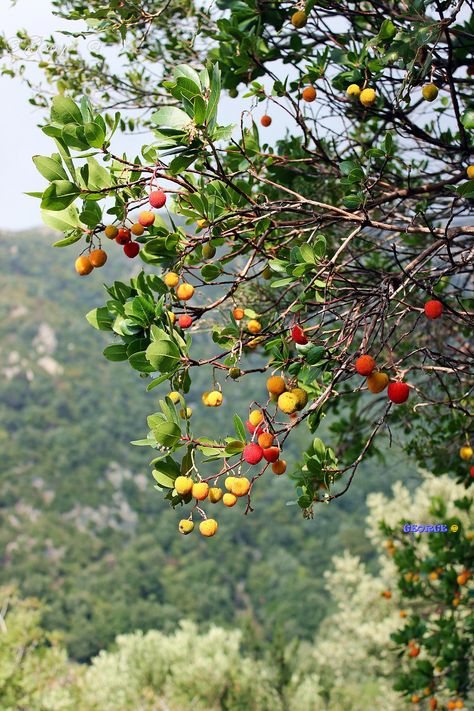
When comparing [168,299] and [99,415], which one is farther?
[99,415]

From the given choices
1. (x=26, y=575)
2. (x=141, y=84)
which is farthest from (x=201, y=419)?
(x=141, y=84)

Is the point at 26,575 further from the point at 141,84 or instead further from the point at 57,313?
the point at 141,84

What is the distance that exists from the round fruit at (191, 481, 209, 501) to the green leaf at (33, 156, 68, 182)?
1023mm

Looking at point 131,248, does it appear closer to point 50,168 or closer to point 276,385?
point 50,168

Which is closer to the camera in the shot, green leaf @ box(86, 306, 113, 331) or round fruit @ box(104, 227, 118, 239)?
round fruit @ box(104, 227, 118, 239)

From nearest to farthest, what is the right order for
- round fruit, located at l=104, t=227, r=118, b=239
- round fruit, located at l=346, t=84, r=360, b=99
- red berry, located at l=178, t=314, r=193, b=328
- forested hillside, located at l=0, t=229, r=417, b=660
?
round fruit, located at l=104, t=227, r=118, b=239 < red berry, located at l=178, t=314, r=193, b=328 < round fruit, located at l=346, t=84, r=360, b=99 < forested hillside, located at l=0, t=229, r=417, b=660

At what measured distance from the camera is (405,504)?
624 inches

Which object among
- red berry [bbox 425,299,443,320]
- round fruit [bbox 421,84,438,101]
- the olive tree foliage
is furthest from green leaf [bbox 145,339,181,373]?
round fruit [bbox 421,84,438,101]

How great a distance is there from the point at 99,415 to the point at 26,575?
33645 millimetres

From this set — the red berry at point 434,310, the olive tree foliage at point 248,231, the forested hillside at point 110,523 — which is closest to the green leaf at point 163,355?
the olive tree foliage at point 248,231

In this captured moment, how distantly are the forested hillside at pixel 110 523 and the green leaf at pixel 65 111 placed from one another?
50.8m

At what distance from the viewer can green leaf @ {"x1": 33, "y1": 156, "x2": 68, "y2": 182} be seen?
194 centimetres

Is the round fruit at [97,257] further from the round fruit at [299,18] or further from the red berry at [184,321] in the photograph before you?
the round fruit at [299,18]

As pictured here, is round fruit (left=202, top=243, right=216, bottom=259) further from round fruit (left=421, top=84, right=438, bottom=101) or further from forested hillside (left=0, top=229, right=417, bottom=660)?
forested hillside (left=0, top=229, right=417, bottom=660)
